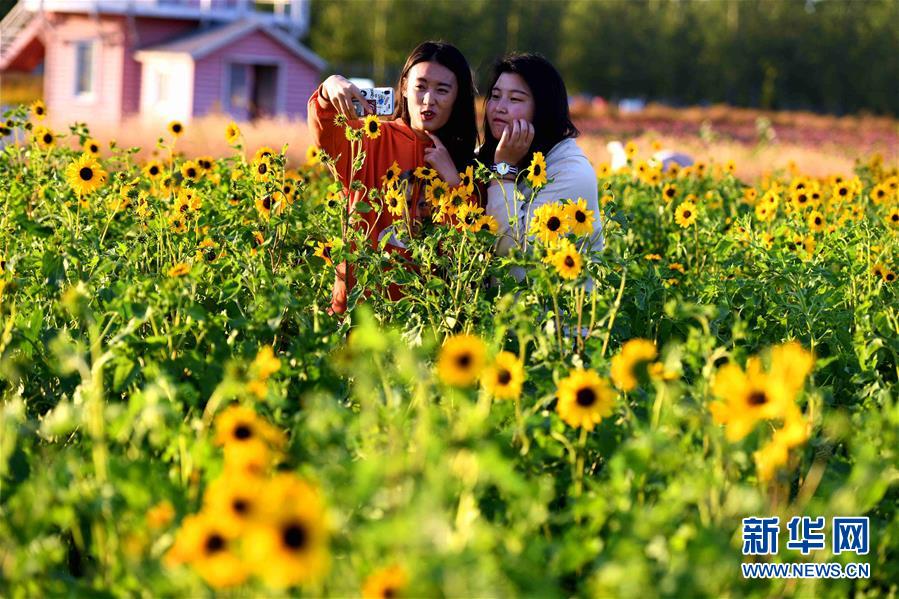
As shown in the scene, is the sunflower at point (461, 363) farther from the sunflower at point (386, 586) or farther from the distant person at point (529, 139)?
the distant person at point (529, 139)

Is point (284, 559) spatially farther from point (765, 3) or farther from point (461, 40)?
point (765, 3)

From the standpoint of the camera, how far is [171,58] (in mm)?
24859

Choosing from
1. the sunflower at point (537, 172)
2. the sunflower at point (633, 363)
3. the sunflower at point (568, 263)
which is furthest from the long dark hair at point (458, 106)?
the sunflower at point (633, 363)

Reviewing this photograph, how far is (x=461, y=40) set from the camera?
45.7m

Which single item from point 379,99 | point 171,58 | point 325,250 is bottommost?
point 325,250

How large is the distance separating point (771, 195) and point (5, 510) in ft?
11.4

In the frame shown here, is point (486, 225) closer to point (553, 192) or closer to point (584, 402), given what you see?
point (553, 192)

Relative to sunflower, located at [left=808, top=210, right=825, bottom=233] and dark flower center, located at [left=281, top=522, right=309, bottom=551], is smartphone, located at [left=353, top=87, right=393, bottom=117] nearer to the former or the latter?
sunflower, located at [left=808, top=210, right=825, bottom=233]

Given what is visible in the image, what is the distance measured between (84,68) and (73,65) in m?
0.26

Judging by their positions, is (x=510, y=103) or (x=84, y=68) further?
(x=84, y=68)

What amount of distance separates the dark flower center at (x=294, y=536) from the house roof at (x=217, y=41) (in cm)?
2379

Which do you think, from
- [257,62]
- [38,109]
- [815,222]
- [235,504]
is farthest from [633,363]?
[257,62]

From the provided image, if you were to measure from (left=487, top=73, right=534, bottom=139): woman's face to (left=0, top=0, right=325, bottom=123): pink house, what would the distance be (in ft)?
67.5

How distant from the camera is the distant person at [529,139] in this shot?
12.4 ft
